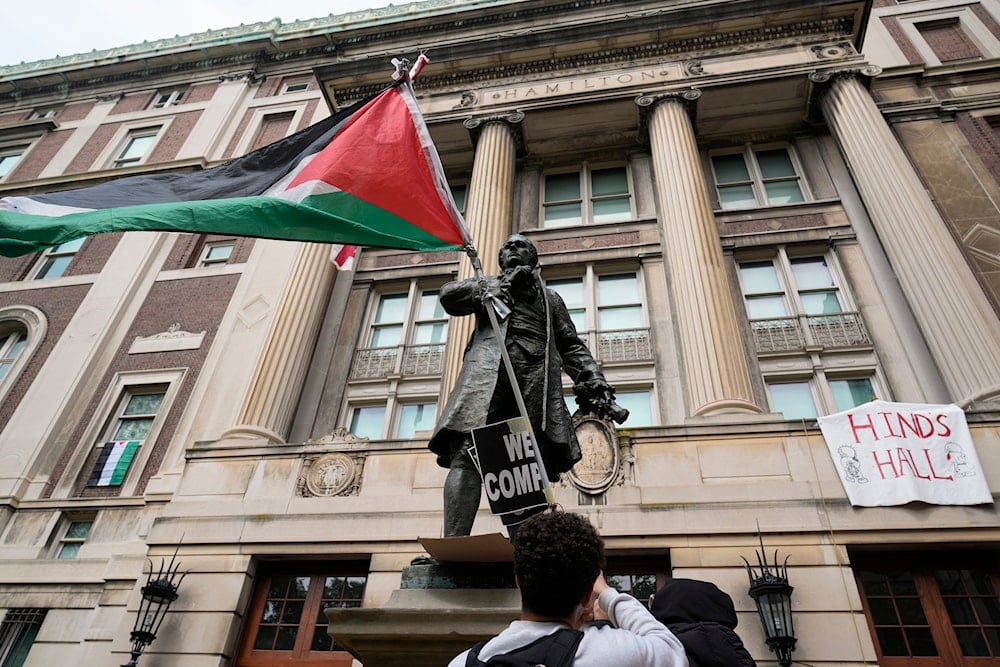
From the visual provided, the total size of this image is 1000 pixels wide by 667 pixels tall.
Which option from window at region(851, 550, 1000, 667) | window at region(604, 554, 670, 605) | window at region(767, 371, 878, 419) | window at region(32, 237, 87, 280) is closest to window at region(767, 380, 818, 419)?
window at region(767, 371, 878, 419)

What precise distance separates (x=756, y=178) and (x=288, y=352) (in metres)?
12.6

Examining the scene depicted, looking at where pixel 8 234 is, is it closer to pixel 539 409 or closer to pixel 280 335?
pixel 539 409

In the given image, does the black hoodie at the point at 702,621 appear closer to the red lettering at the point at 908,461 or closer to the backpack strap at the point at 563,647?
the backpack strap at the point at 563,647

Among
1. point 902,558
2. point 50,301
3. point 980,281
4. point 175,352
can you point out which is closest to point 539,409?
point 902,558

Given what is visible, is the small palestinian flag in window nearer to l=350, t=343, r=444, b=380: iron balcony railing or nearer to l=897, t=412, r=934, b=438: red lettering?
l=350, t=343, r=444, b=380: iron balcony railing

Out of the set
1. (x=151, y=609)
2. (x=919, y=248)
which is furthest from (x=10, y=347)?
(x=919, y=248)

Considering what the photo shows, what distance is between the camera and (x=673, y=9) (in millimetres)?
17219

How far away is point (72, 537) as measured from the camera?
13617 mm

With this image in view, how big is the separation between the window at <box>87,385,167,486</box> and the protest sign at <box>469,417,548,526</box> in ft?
45.1

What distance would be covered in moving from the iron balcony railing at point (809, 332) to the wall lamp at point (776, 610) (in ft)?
20.0

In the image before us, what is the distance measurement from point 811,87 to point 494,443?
16.3m

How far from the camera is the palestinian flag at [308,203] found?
638cm

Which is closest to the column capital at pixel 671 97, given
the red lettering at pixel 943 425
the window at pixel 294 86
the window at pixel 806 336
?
the window at pixel 806 336

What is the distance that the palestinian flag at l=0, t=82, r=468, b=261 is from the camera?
20.9ft
